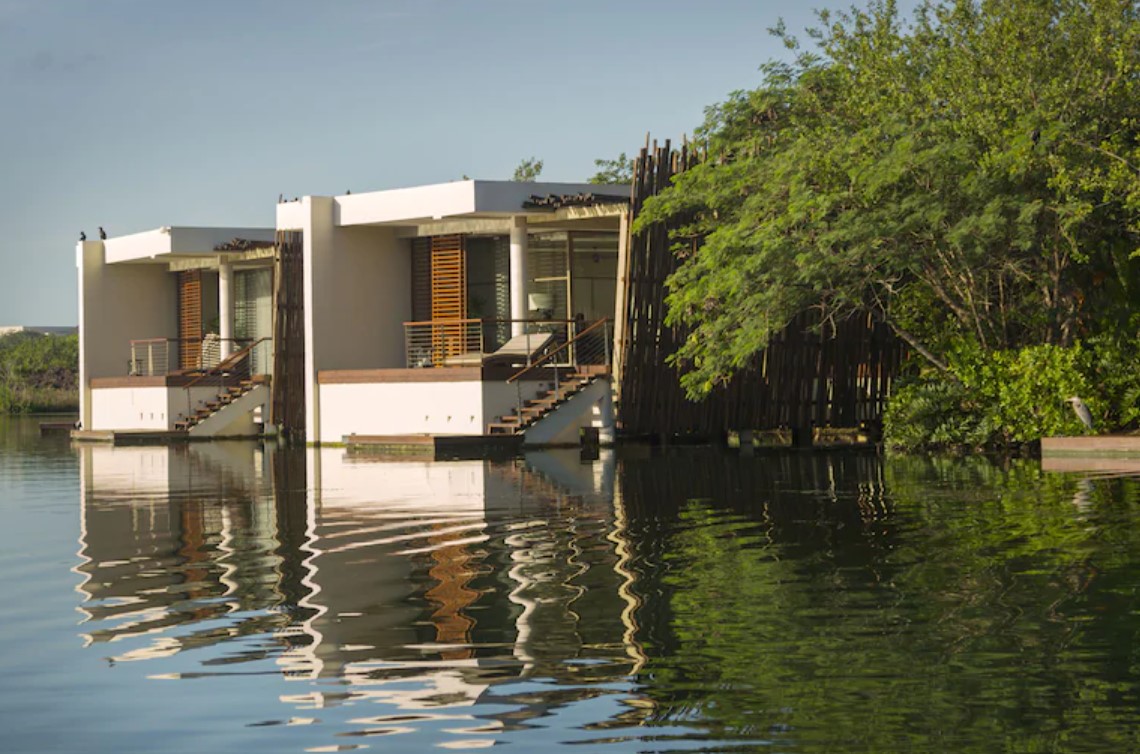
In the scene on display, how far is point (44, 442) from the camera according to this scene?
118 ft

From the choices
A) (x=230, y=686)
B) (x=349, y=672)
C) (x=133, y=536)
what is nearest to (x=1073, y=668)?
(x=349, y=672)

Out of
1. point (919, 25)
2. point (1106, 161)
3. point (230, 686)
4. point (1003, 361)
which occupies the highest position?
point (919, 25)

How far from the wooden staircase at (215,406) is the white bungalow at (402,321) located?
43 mm

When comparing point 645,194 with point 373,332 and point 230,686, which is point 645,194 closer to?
point 373,332

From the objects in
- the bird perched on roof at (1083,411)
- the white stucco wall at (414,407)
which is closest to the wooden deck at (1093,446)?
the bird perched on roof at (1083,411)

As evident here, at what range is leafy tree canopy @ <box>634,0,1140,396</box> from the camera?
2139 cm

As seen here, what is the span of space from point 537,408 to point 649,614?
19471mm

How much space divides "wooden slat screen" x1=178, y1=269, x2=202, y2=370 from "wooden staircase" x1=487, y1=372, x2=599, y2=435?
15.7 meters

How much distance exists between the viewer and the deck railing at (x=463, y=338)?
30.0 meters

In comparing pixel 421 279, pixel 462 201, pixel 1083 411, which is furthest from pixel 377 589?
pixel 421 279

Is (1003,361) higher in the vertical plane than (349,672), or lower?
higher

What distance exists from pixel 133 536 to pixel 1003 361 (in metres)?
14.6

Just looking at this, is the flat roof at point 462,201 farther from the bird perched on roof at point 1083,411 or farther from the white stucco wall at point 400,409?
the bird perched on roof at point 1083,411

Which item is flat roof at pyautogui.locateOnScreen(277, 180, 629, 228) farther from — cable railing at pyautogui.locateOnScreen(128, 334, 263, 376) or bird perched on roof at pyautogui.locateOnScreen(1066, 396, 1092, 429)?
bird perched on roof at pyautogui.locateOnScreen(1066, 396, 1092, 429)
